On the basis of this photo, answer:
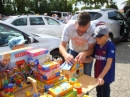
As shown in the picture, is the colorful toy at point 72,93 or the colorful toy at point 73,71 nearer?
the colorful toy at point 72,93

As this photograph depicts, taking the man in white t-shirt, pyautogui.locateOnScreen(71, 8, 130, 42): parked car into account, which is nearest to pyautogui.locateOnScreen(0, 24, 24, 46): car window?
the man in white t-shirt

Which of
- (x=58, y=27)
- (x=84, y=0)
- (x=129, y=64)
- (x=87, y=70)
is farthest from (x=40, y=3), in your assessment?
(x=87, y=70)

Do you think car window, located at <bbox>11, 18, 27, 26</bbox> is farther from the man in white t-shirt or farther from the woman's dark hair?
the woman's dark hair

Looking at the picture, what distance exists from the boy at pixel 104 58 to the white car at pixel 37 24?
5155mm

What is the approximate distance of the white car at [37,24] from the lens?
671cm

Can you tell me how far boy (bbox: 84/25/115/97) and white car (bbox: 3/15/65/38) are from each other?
5.15 m

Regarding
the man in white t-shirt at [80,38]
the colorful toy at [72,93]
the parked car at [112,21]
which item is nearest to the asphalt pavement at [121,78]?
the parked car at [112,21]

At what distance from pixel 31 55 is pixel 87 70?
1089 millimetres

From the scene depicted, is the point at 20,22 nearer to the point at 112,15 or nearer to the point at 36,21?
the point at 36,21

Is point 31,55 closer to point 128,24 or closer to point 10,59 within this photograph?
point 10,59

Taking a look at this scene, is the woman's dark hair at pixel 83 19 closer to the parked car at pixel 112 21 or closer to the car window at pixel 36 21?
the parked car at pixel 112 21

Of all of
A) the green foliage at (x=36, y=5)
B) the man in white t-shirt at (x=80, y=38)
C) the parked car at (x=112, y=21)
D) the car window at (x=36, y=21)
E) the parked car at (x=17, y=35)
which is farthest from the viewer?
the green foliage at (x=36, y=5)

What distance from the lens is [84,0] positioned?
28.8 metres

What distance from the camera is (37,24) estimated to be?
7.20 meters
